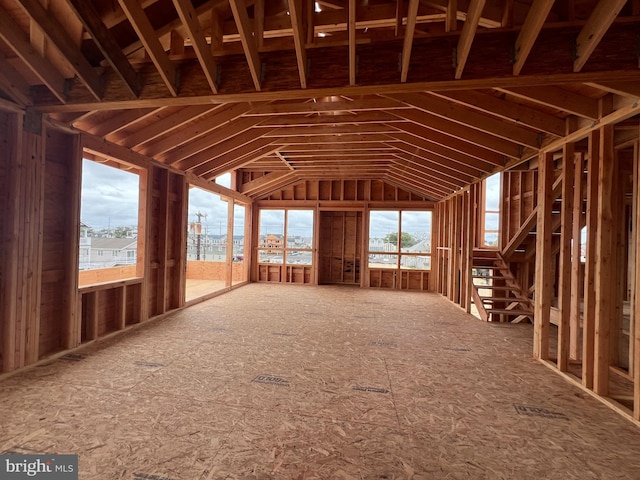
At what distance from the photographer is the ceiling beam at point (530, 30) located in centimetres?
199

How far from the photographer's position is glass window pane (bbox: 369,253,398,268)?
32.2ft

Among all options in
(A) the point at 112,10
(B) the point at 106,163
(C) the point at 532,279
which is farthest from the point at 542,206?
(B) the point at 106,163

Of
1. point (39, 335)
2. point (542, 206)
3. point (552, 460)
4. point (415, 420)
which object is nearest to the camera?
point (552, 460)

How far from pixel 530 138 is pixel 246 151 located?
5.09 metres

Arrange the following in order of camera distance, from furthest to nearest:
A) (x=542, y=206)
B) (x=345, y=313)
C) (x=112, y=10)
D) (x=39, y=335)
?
(x=345, y=313) → (x=542, y=206) → (x=39, y=335) → (x=112, y=10)

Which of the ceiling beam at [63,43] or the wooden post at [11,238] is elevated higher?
the ceiling beam at [63,43]

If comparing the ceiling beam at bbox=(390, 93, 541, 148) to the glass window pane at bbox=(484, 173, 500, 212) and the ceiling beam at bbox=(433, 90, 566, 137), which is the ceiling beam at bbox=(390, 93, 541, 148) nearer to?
the ceiling beam at bbox=(433, 90, 566, 137)

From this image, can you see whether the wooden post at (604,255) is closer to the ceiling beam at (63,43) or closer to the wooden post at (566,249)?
the wooden post at (566,249)

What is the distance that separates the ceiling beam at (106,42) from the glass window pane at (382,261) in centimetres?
823

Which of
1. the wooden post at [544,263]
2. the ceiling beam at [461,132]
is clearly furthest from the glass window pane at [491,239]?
the wooden post at [544,263]

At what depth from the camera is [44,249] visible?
3.55 metres

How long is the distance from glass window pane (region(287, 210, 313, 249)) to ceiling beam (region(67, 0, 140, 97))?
756 centimetres

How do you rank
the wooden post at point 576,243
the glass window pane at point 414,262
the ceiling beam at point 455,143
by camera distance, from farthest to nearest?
the glass window pane at point 414,262 → the ceiling beam at point 455,143 → the wooden post at point 576,243

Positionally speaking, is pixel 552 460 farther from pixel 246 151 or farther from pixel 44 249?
pixel 246 151
